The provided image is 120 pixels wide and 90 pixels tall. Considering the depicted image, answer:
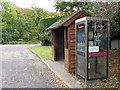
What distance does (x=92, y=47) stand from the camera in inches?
197

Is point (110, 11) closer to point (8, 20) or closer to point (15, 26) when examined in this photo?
point (15, 26)

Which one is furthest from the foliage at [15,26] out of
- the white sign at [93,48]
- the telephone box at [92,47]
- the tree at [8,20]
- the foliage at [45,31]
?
the white sign at [93,48]

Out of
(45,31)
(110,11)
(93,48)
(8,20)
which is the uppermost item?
(8,20)

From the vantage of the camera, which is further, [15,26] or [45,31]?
[15,26]

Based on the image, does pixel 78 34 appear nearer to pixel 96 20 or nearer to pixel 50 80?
pixel 96 20

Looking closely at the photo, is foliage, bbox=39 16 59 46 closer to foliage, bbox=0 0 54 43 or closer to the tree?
foliage, bbox=0 0 54 43

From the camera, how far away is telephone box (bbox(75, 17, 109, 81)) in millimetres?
4969

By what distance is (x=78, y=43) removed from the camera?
5691mm

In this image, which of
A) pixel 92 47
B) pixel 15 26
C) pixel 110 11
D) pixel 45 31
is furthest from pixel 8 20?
pixel 92 47

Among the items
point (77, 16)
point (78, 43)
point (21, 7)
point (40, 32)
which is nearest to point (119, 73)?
point (78, 43)

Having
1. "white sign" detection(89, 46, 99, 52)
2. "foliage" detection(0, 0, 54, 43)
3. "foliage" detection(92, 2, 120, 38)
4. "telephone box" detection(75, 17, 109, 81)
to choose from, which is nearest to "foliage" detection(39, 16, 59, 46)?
"foliage" detection(0, 0, 54, 43)

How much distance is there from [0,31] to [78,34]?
25.4 metres

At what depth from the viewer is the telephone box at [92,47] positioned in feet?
16.3

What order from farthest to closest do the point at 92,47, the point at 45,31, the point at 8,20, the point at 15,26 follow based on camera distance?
the point at 8,20 → the point at 15,26 → the point at 45,31 → the point at 92,47
